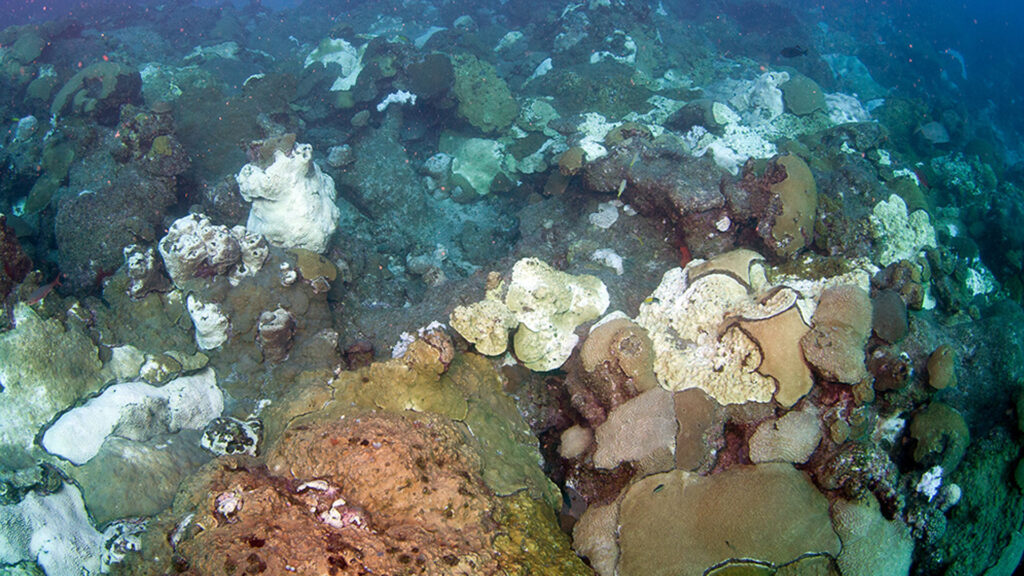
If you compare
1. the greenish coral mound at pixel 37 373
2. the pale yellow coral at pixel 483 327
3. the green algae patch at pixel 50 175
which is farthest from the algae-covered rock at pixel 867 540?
the green algae patch at pixel 50 175

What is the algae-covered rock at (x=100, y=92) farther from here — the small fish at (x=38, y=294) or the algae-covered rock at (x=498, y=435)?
the algae-covered rock at (x=498, y=435)

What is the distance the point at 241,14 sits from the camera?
77.4ft

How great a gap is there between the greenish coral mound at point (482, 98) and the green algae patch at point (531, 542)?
882cm

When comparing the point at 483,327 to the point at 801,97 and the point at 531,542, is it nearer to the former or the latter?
the point at 531,542

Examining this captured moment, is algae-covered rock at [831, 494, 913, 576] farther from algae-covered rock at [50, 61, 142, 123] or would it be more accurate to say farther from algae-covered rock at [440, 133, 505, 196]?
algae-covered rock at [50, 61, 142, 123]

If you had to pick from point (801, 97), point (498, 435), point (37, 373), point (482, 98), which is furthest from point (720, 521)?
point (801, 97)

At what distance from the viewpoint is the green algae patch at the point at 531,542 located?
312 centimetres

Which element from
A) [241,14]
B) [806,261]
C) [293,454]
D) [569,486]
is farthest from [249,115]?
[241,14]

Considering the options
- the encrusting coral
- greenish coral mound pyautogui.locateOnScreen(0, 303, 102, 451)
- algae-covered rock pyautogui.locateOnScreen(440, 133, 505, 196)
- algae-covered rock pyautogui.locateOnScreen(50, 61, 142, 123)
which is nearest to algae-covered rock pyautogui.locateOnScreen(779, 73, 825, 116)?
algae-covered rock pyautogui.locateOnScreen(440, 133, 505, 196)

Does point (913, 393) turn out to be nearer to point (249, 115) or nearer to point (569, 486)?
point (569, 486)

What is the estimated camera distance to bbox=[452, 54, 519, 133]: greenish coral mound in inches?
418

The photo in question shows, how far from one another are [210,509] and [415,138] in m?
9.20

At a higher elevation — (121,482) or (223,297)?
(223,297)

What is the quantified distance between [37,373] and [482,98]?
29.7 feet
